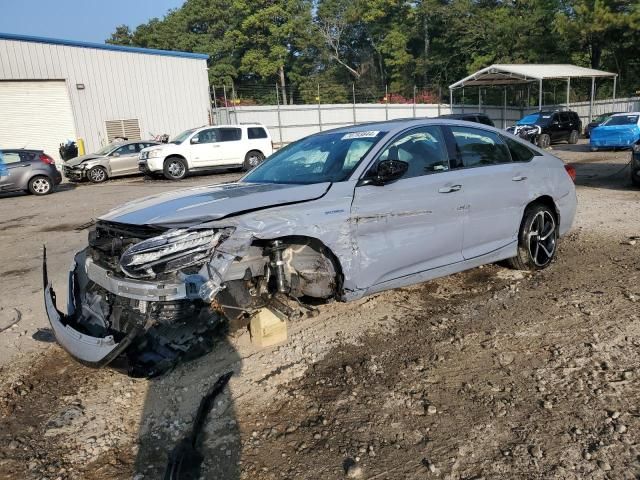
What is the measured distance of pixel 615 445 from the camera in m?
2.74

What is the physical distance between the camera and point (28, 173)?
52.5ft

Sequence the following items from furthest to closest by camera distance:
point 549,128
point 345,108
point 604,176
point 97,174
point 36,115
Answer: point 345,108
point 549,128
point 36,115
point 97,174
point 604,176

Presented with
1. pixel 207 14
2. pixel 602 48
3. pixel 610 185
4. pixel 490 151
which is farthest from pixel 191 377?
pixel 207 14

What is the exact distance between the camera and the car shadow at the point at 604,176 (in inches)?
465

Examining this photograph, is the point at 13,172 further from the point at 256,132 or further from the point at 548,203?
the point at 548,203

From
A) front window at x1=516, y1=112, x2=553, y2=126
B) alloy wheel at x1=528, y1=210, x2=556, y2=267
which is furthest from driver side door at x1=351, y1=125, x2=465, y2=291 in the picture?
front window at x1=516, y1=112, x2=553, y2=126

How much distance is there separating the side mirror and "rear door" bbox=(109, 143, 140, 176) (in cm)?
1770

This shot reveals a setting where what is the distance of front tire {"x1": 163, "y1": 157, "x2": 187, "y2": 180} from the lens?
18.6 m

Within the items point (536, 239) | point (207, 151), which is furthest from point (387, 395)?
point (207, 151)

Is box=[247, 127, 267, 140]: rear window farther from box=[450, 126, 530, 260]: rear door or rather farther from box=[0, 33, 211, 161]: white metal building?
→ box=[450, 126, 530, 260]: rear door

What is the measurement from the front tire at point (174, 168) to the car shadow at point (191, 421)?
15.5 m

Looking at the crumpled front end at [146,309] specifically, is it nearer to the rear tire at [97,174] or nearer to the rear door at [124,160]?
the rear tire at [97,174]

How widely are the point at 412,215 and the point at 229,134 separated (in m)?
16.6

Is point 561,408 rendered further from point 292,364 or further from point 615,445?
point 292,364
